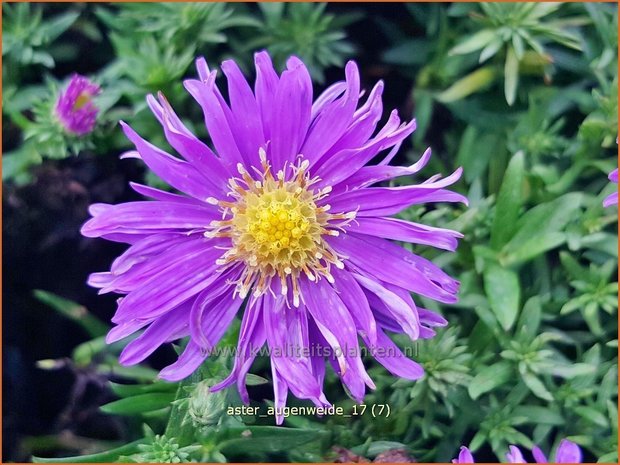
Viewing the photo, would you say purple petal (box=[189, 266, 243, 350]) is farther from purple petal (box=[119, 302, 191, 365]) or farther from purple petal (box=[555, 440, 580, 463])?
purple petal (box=[555, 440, 580, 463])

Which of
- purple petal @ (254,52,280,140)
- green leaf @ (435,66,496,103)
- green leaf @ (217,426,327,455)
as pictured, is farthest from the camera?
green leaf @ (435,66,496,103)

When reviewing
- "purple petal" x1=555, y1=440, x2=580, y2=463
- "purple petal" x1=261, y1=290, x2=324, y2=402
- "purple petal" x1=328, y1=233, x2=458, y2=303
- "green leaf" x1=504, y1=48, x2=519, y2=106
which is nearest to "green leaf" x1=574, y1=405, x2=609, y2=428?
"purple petal" x1=555, y1=440, x2=580, y2=463

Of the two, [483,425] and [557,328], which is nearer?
[483,425]

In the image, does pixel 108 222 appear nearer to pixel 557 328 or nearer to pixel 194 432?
pixel 194 432

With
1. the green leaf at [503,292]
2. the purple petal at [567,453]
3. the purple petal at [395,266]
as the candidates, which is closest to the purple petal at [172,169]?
the purple petal at [395,266]

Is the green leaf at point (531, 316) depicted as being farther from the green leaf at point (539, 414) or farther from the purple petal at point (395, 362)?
the purple petal at point (395, 362)

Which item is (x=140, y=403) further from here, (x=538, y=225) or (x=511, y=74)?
(x=511, y=74)

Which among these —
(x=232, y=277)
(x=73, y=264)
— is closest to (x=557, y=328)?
(x=232, y=277)
